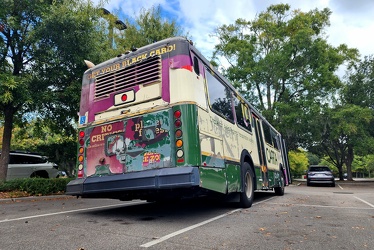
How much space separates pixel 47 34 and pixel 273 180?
970 centimetres

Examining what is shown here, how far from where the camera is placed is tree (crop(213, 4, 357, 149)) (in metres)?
24.9

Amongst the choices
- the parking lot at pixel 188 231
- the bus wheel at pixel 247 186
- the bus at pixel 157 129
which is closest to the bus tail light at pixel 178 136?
the bus at pixel 157 129

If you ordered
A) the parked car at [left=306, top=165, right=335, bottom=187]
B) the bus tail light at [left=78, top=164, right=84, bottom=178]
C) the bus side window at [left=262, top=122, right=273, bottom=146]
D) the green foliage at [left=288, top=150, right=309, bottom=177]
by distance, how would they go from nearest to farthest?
1. the bus tail light at [left=78, top=164, right=84, bottom=178]
2. the bus side window at [left=262, top=122, right=273, bottom=146]
3. the parked car at [left=306, top=165, right=335, bottom=187]
4. the green foliage at [left=288, top=150, right=309, bottom=177]

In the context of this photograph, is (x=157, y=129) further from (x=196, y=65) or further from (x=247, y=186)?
(x=247, y=186)

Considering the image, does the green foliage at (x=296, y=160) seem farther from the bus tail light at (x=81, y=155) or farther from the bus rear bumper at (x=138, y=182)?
the bus rear bumper at (x=138, y=182)

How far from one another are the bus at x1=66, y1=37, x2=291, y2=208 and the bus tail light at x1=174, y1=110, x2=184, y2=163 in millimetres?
17

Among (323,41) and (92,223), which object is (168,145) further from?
(323,41)

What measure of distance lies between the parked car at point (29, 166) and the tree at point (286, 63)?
57.6 feet

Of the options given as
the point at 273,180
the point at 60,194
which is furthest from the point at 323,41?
the point at 60,194

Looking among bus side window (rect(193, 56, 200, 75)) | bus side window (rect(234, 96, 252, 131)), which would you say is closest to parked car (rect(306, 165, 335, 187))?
bus side window (rect(234, 96, 252, 131))

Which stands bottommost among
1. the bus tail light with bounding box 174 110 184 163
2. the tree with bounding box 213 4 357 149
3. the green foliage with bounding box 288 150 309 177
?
the bus tail light with bounding box 174 110 184 163

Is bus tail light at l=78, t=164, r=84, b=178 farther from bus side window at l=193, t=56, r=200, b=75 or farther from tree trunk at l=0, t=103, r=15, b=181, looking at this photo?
tree trunk at l=0, t=103, r=15, b=181

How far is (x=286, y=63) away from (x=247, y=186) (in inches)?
812

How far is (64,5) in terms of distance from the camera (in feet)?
35.6
